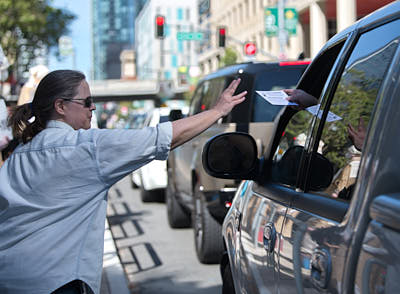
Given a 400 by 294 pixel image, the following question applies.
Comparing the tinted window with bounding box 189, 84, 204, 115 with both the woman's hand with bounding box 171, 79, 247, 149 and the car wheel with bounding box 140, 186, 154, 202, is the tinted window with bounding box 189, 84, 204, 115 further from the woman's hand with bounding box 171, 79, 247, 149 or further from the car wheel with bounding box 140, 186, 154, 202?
the woman's hand with bounding box 171, 79, 247, 149

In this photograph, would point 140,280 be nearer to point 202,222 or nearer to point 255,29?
point 202,222

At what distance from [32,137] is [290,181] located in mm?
1067

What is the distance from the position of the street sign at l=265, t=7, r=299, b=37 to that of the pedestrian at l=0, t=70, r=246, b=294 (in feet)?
98.2

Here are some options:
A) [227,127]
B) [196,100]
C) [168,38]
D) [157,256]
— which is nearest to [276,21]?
[196,100]

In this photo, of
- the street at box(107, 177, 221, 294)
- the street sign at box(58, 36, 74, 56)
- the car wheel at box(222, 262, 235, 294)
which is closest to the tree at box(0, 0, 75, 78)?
the street sign at box(58, 36, 74, 56)

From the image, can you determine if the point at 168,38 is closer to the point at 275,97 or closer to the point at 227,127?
the point at 227,127

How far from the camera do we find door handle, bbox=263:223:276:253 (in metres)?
2.98

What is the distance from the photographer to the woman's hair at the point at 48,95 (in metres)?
2.96

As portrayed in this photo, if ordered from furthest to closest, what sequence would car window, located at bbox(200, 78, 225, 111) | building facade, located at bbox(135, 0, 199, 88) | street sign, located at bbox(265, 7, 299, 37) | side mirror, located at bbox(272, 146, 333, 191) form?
building facade, located at bbox(135, 0, 199, 88), street sign, located at bbox(265, 7, 299, 37), car window, located at bbox(200, 78, 225, 111), side mirror, located at bbox(272, 146, 333, 191)

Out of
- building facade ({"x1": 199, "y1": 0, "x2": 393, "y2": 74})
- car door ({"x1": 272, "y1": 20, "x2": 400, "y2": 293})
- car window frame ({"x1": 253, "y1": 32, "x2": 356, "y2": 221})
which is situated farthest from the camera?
building facade ({"x1": 199, "y1": 0, "x2": 393, "y2": 74})

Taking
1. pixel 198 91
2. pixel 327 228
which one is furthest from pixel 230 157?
pixel 198 91

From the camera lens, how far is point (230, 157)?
136 inches

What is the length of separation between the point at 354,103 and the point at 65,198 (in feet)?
3.55

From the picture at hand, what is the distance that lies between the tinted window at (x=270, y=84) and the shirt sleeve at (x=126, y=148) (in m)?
4.21
